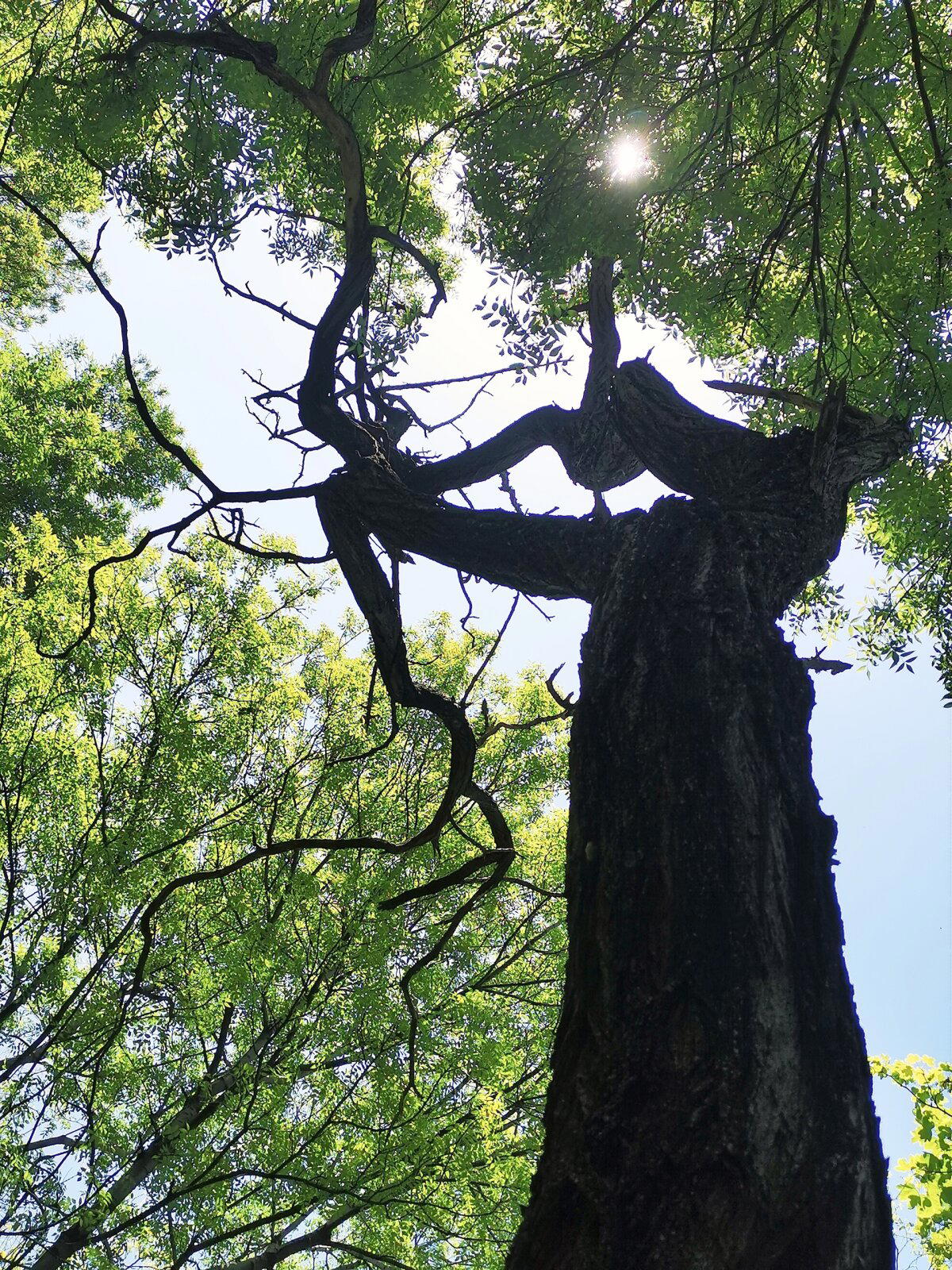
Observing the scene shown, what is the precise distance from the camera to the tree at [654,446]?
1608mm

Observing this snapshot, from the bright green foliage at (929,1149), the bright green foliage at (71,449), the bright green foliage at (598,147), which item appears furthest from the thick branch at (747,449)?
the bright green foliage at (71,449)

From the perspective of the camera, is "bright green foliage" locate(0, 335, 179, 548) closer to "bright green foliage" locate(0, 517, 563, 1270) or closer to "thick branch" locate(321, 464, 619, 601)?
"bright green foliage" locate(0, 517, 563, 1270)

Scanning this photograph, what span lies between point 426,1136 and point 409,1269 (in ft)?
1.75

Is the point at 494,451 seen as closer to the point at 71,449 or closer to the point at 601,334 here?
the point at 601,334

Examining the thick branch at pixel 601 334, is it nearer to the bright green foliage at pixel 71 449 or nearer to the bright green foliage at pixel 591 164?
the bright green foliage at pixel 591 164

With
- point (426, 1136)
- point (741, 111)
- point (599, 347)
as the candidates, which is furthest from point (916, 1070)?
point (741, 111)

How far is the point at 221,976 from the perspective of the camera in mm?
5129

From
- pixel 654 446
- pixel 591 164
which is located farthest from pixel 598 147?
pixel 654 446

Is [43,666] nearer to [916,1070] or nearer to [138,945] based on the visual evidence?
[138,945]

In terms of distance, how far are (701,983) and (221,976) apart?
4166 millimetres

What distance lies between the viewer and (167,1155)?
4625 millimetres

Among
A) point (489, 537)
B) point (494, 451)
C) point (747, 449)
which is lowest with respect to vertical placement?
point (489, 537)

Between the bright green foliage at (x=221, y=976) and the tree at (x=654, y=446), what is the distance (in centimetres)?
123

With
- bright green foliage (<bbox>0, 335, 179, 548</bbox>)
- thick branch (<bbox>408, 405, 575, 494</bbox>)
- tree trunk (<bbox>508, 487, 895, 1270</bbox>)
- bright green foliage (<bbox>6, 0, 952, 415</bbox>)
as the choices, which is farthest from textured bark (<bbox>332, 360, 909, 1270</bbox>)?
bright green foliage (<bbox>0, 335, 179, 548</bbox>)
